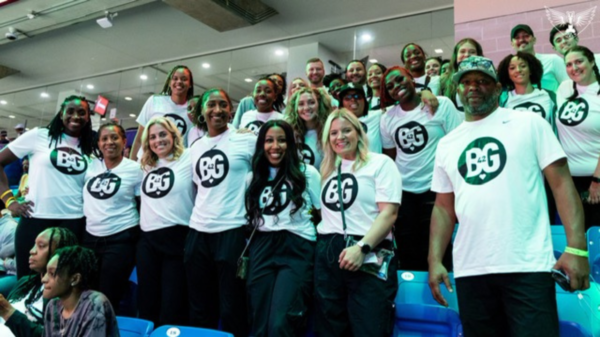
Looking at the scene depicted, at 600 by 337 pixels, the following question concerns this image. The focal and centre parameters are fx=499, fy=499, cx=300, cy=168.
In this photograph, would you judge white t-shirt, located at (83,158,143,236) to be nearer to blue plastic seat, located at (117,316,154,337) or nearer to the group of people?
the group of people

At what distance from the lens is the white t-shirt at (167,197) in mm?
3033

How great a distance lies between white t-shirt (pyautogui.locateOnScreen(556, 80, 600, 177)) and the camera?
10.5 feet

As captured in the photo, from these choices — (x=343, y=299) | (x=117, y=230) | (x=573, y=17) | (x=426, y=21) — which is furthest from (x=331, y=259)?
(x=426, y=21)

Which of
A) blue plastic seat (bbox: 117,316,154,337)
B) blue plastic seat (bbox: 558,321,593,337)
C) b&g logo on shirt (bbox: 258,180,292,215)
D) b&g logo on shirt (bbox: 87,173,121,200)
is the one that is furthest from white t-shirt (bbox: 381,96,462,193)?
b&g logo on shirt (bbox: 87,173,121,200)

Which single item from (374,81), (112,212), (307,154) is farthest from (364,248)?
(374,81)

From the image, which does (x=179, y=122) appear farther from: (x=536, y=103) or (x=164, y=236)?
(x=536, y=103)

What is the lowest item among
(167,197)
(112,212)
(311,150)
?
(112,212)

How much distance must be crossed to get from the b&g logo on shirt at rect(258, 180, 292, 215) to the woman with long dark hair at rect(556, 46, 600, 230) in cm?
183

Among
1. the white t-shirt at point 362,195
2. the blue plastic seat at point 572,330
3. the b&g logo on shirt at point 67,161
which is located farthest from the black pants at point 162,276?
the blue plastic seat at point 572,330

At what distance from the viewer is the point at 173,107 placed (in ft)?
13.9

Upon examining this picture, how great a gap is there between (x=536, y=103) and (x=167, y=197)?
8.44ft

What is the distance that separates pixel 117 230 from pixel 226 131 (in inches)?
37.7

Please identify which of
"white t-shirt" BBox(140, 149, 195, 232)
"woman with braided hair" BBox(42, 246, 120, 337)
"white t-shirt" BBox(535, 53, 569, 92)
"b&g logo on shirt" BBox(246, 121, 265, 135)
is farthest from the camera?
"white t-shirt" BBox(535, 53, 569, 92)

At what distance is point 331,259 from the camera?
2.36m
